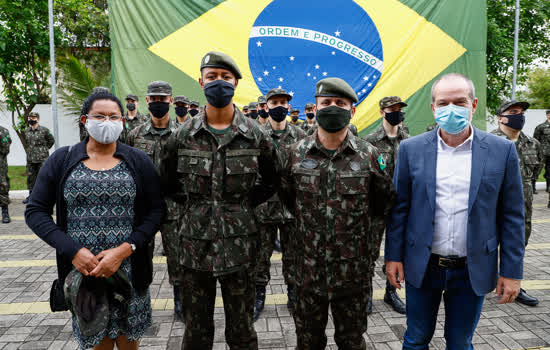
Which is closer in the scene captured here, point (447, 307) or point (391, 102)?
point (447, 307)

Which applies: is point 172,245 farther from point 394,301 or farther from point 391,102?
point 391,102

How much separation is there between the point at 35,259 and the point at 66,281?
12.7ft

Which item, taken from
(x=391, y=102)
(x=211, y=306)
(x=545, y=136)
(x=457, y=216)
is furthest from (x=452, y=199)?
(x=545, y=136)

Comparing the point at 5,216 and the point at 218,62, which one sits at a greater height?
the point at 218,62

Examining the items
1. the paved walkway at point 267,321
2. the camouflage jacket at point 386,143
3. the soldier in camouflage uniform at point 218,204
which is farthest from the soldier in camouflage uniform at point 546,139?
the soldier in camouflage uniform at point 218,204

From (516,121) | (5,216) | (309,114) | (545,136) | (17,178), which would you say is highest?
(309,114)

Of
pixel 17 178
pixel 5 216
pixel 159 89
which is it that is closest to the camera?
Result: pixel 159 89

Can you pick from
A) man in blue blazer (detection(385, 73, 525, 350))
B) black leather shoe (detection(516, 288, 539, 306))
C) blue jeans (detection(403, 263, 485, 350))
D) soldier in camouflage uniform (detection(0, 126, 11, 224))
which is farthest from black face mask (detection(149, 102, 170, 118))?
soldier in camouflage uniform (detection(0, 126, 11, 224))

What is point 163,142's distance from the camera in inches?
150

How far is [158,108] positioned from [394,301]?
3018 millimetres

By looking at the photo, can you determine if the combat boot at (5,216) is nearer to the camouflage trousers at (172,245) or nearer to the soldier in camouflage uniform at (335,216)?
the camouflage trousers at (172,245)

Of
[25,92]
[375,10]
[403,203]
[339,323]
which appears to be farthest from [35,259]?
[375,10]

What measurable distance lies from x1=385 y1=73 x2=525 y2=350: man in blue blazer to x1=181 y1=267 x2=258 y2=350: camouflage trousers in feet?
3.26

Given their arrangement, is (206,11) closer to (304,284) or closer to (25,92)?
(25,92)
